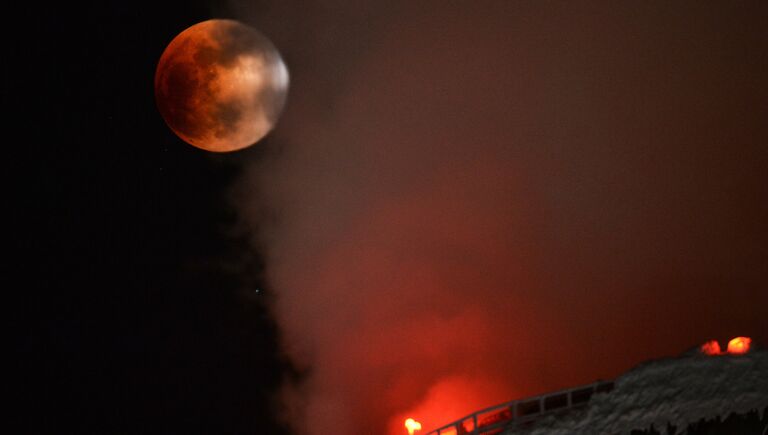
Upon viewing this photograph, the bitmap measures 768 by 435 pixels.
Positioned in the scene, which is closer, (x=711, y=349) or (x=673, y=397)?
(x=673, y=397)

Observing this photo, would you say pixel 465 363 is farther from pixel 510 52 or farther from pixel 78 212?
pixel 78 212

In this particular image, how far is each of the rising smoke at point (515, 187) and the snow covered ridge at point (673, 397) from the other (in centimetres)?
673

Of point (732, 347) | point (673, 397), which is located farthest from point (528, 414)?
point (732, 347)

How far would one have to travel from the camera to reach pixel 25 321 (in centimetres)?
1889

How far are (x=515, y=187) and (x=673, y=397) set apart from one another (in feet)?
26.4

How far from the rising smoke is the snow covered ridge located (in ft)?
22.1

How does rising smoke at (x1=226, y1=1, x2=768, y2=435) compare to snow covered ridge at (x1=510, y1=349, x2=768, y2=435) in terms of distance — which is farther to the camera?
rising smoke at (x1=226, y1=1, x2=768, y2=435)

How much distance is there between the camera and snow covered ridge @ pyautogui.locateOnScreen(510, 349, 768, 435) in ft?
29.2

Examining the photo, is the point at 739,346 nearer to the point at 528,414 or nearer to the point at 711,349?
the point at 711,349

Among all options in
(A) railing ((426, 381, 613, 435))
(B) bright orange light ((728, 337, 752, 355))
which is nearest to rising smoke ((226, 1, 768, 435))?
(B) bright orange light ((728, 337, 752, 355))

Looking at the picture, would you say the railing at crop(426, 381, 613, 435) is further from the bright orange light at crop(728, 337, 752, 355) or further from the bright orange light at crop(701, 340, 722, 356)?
the bright orange light at crop(728, 337, 752, 355)

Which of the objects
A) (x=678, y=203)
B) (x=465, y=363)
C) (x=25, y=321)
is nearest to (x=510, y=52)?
(x=678, y=203)

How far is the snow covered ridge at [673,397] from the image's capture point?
8.91 metres

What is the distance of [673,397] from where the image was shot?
365 inches
